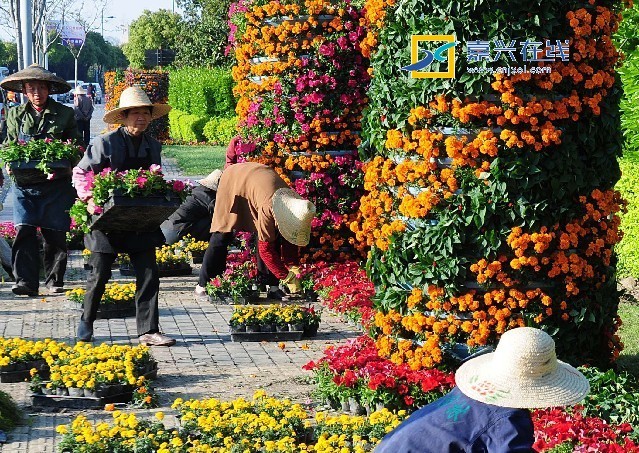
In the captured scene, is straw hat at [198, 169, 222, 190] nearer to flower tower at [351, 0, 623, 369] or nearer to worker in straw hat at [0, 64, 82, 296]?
worker in straw hat at [0, 64, 82, 296]

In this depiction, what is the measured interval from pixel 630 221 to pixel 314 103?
3.39m

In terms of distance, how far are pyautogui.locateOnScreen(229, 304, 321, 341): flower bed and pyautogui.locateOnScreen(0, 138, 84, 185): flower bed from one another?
8.04 ft

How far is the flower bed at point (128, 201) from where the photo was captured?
27.1 ft

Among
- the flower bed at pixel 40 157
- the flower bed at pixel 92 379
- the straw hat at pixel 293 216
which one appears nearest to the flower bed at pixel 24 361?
the flower bed at pixel 92 379

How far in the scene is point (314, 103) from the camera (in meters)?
11.7

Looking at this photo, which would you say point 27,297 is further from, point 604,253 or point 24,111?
point 604,253

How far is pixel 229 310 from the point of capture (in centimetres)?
1047

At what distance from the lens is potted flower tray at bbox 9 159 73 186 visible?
1042 cm

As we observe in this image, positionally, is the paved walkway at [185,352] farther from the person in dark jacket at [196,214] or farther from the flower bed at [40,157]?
the flower bed at [40,157]

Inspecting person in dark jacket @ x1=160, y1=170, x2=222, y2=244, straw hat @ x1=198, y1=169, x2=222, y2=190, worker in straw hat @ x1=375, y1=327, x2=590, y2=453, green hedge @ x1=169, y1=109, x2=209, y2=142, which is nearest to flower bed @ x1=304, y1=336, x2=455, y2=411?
worker in straw hat @ x1=375, y1=327, x2=590, y2=453

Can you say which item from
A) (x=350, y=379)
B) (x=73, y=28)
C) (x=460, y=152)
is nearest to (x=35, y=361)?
(x=350, y=379)

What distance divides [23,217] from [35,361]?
10.9 ft

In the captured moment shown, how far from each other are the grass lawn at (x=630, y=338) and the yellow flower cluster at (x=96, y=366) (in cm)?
337

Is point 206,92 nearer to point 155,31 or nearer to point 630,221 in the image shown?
point 155,31
